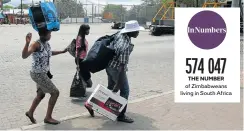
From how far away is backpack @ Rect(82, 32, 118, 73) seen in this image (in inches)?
233

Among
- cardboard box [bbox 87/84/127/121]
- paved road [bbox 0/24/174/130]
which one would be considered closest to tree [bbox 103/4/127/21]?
paved road [bbox 0/24/174/130]

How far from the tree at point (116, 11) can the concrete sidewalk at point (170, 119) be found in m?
43.0

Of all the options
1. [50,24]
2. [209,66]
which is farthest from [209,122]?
[50,24]

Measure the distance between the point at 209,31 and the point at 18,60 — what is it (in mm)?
7509

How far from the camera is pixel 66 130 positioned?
5.68 meters

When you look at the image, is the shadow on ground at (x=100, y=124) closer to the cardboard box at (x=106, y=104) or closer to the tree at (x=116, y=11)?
the cardboard box at (x=106, y=104)

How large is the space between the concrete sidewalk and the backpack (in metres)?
0.86

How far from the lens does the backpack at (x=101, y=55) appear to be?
5.92 meters

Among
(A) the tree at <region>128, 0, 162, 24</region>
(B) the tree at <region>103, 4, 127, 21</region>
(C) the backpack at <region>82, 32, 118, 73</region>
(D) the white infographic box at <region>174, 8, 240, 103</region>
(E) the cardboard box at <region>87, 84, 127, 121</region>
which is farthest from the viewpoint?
(B) the tree at <region>103, 4, 127, 21</region>

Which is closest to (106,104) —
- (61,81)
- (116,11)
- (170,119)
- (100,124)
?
(100,124)

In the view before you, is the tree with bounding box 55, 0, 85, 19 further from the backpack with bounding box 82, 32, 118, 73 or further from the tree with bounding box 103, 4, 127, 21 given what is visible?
the backpack with bounding box 82, 32, 118, 73

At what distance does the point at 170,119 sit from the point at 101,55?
1518 millimetres

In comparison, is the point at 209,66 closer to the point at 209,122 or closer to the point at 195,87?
the point at 195,87

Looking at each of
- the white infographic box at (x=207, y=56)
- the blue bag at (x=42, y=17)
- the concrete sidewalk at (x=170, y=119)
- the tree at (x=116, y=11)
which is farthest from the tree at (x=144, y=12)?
the blue bag at (x=42, y=17)
